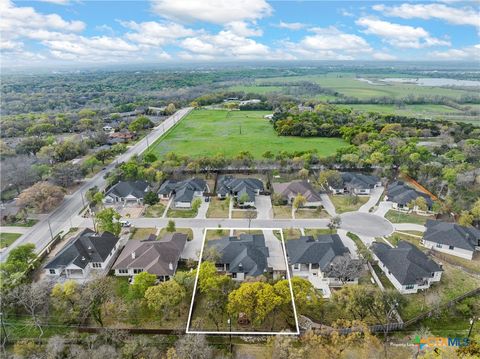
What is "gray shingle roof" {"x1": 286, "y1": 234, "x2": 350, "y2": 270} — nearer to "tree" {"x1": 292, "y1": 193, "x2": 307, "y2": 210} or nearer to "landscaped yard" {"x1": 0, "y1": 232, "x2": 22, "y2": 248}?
"tree" {"x1": 292, "y1": 193, "x2": 307, "y2": 210}

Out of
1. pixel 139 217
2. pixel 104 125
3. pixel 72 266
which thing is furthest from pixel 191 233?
pixel 104 125

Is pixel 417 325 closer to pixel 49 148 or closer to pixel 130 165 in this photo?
pixel 130 165

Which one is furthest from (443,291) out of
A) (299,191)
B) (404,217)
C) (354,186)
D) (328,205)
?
(354,186)

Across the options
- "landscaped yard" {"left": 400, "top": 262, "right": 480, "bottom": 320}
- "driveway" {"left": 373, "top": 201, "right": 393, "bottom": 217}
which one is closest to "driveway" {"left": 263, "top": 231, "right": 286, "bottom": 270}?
"landscaped yard" {"left": 400, "top": 262, "right": 480, "bottom": 320}

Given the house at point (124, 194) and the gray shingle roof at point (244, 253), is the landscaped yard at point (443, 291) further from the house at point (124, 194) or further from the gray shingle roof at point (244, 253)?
the house at point (124, 194)

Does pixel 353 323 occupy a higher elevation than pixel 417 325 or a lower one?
higher

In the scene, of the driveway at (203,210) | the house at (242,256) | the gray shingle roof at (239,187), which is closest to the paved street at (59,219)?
the driveway at (203,210)
